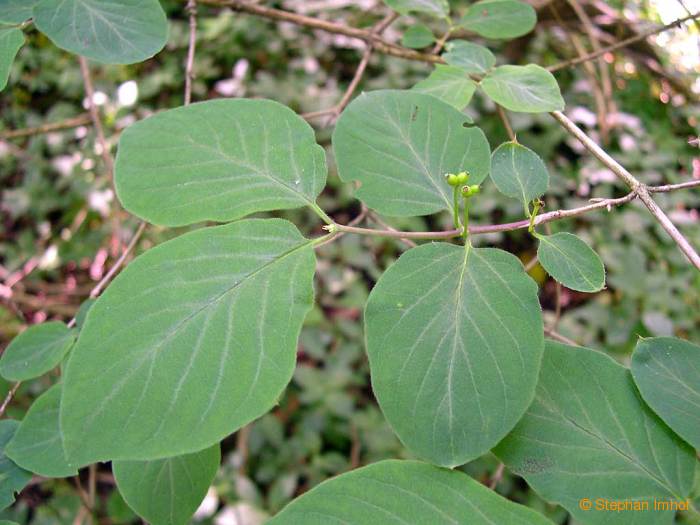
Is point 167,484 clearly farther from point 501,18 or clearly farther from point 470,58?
point 501,18

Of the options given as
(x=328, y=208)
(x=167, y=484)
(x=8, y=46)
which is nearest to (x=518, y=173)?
(x=167, y=484)

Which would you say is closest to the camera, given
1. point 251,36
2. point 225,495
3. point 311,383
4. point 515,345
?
point 515,345

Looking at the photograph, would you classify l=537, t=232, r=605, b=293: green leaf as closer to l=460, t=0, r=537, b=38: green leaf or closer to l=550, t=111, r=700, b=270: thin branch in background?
l=550, t=111, r=700, b=270: thin branch in background

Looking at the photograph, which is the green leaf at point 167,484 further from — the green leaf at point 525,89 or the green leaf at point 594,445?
the green leaf at point 525,89

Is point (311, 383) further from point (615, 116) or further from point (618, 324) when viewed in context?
point (615, 116)

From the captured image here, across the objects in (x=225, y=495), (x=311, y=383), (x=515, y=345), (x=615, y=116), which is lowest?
(x=225, y=495)

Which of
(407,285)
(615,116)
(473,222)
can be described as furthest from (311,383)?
(615,116)

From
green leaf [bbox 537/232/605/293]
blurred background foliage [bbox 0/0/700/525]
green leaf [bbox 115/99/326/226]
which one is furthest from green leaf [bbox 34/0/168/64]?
blurred background foliage [bbox 0/0/700/525]
